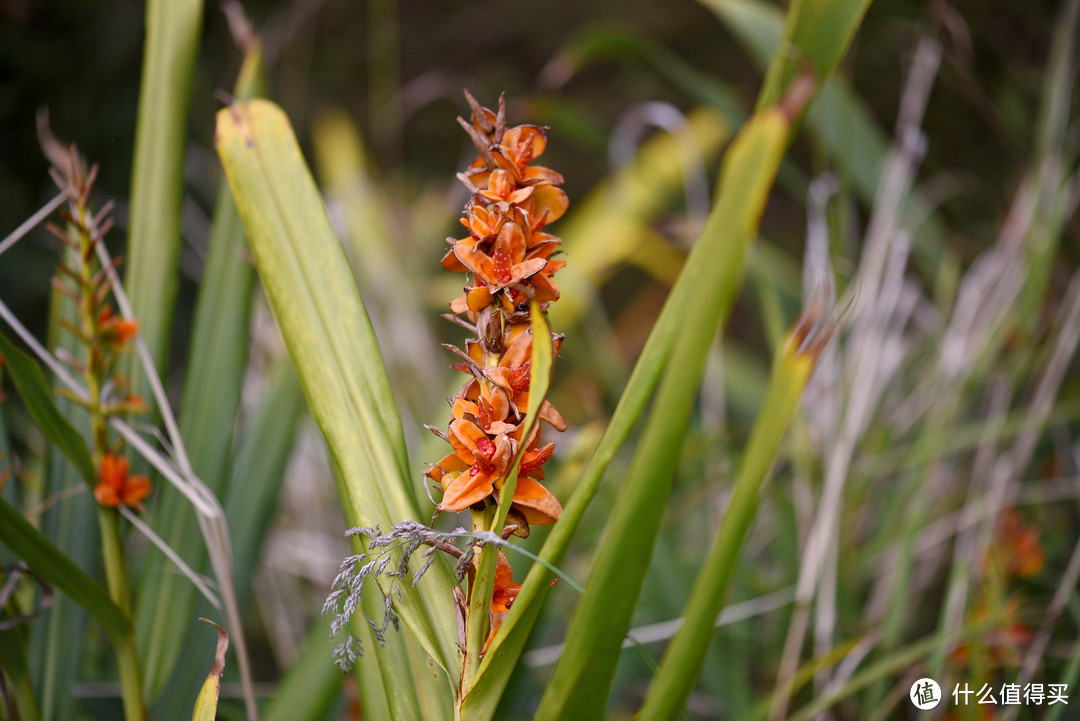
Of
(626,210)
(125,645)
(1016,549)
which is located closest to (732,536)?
(125,645)

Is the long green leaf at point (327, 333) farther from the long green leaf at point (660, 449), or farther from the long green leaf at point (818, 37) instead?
the long green leaf at point (818, 37)

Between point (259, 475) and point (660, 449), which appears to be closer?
point (660, 449)

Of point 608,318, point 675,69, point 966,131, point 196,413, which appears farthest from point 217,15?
point 966,131

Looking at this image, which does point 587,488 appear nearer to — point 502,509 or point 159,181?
point 502,509

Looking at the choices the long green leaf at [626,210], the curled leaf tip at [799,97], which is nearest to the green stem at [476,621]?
the curled leaf tip at [799,97]

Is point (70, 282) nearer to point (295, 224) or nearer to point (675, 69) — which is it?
point (295, 224)

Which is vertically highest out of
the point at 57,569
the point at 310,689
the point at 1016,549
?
the point at 57,569
